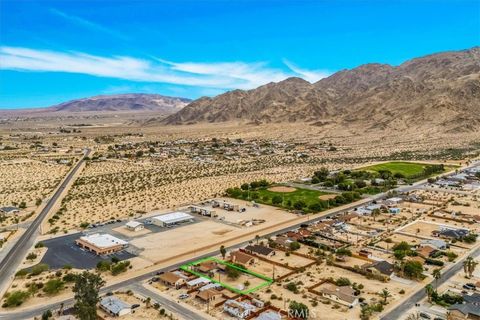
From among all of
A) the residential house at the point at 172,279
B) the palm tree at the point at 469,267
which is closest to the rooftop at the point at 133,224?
the residential house at the point at 172,279

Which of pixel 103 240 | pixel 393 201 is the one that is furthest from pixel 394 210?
pixel 103 240

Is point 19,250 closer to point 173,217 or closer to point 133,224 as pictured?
point 133,224

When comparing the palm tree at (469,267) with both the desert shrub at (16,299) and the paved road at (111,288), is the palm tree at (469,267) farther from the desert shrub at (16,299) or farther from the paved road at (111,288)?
the desert shrub at (16,299)

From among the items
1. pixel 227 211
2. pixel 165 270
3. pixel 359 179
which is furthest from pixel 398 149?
pixel 165 270

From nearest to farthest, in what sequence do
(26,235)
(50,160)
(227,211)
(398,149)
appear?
1. (26,235)
2. (227,211)
3. (50,160)
4. (398,149)

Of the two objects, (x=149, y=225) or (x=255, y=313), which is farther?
(x=149, y=225)

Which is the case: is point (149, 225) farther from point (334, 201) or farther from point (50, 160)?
point (50, 160)
